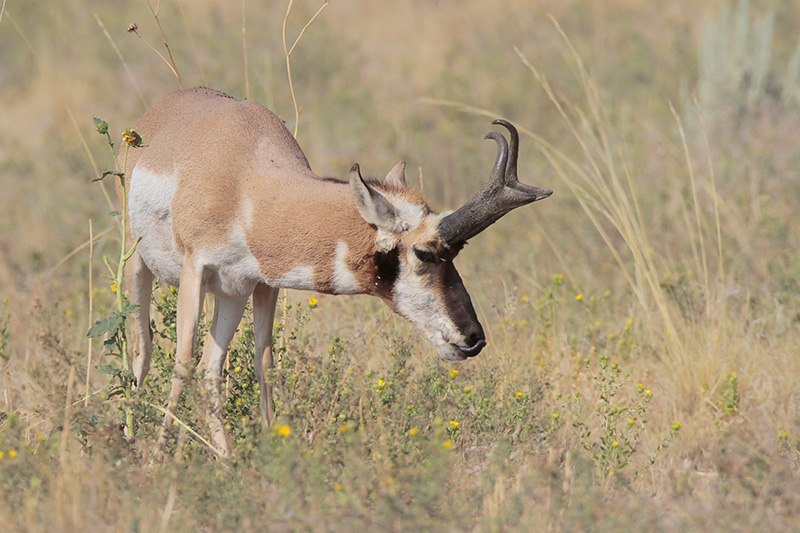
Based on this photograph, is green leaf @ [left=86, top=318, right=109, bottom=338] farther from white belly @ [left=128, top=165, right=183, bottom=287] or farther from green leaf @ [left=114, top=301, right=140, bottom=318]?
white belly @ [left=128, top=165, right=183, bottom=287]

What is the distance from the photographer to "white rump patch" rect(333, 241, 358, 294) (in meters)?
4.71

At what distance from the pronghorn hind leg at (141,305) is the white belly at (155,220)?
1.41 feet

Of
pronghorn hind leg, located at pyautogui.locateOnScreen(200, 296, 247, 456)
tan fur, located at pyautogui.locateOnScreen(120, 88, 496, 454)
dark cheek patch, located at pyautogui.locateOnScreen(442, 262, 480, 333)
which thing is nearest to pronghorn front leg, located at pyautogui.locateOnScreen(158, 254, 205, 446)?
tan fur, located at pyautogui.locateOnScreen(120, 88, 496, 454)

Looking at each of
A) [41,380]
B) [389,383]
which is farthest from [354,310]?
[41,380]

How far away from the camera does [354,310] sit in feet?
23.0

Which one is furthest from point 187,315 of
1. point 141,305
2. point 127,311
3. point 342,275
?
point 141,305

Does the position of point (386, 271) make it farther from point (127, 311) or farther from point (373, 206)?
point (127, 311)

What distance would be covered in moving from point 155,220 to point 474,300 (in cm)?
309

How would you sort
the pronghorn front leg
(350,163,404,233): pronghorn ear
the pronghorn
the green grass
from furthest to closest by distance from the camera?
the pronghorn front leg → the pronghorn → (350,163,404,233): pronghorn ear → the green grass

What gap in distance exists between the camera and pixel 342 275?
4.75 m

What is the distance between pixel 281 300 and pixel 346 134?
265 inches

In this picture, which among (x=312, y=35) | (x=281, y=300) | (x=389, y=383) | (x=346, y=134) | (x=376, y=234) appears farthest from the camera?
(x=312, y=35)

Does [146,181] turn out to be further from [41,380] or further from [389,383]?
[389,383]

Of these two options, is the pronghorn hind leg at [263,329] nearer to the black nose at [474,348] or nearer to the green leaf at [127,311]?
the green leaf at [127,311]
